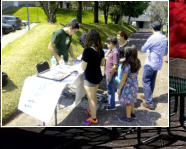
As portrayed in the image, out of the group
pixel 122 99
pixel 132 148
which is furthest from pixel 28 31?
pixel 132 148

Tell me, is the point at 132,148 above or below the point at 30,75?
below

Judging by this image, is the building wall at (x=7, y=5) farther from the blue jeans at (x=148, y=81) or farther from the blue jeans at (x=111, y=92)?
the blue jeans at (x=148, y=81)

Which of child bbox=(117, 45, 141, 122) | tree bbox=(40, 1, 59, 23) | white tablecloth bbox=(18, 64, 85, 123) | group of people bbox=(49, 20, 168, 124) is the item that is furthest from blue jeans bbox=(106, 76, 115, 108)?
tree bbox=(40, 1, 59, 23)

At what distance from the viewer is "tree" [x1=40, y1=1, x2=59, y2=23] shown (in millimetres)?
2803

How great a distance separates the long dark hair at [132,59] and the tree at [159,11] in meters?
0.45

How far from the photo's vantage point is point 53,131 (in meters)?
3.46

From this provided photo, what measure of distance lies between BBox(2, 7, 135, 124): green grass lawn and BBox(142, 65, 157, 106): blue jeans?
2.21 feet

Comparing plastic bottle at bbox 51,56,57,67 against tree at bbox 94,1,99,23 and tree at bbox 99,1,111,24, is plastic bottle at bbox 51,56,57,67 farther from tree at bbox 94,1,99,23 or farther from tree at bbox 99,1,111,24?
tree at bbox 99,1,111,24

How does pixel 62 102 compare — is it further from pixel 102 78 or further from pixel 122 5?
pixel 122 5

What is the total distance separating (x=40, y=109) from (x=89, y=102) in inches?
24.9

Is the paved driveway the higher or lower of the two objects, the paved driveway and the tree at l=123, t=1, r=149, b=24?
the lower

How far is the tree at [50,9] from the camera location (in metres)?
2.80

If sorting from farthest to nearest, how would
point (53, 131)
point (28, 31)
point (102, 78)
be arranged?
point (53, 131) → point (102, 78) → point (28, 31)

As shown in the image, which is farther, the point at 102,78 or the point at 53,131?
the point at 53,131
